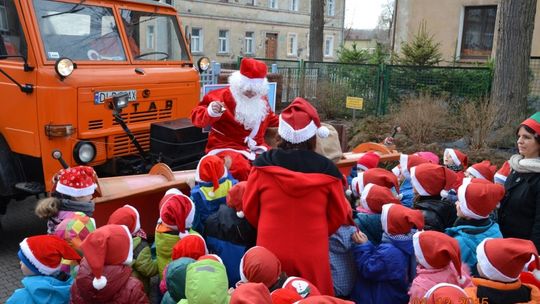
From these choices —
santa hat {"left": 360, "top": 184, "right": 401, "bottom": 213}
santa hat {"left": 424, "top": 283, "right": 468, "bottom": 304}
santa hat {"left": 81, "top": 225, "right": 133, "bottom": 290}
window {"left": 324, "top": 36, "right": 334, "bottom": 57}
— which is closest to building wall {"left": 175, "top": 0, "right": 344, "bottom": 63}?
window {"left": 324, "top": 36, "right": 334, "bottom": 57}

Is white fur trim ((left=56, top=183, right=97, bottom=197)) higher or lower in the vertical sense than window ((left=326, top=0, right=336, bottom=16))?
lower

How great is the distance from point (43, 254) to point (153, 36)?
396 centimetres

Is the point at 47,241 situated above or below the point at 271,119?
below

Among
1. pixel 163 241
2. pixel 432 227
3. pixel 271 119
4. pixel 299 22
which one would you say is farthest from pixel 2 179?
pixel 299 22

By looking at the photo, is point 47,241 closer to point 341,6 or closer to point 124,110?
point 124,110

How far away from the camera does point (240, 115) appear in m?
4.38

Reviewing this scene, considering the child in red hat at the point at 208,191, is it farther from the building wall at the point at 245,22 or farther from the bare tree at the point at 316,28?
the building wall at the point at 245,22

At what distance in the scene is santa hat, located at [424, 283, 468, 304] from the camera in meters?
2.26

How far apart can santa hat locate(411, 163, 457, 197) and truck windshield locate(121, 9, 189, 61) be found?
11.3 ft

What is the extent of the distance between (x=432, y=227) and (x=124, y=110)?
329cm

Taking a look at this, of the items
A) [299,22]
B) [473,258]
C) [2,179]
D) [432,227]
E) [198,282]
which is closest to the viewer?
Result: [198,282]

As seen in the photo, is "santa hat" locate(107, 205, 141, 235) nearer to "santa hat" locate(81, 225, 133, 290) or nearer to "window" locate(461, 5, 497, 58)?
"santa hat" locate(81, 225, 133, 290)

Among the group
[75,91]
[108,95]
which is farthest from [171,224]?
[108,95]

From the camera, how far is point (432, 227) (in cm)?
335
